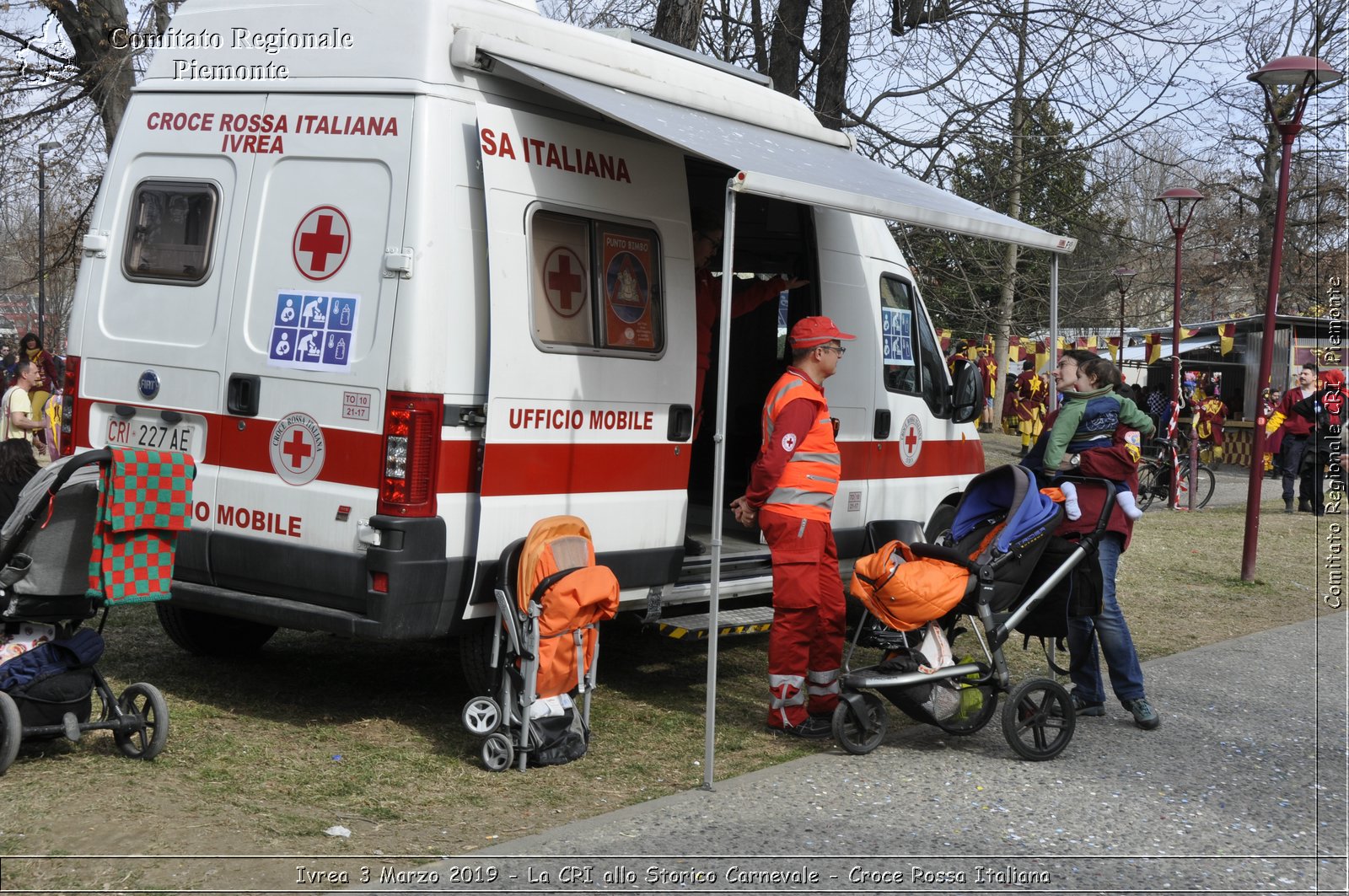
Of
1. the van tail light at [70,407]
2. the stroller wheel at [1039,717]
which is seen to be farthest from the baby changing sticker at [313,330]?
the stroller wheel at [1039,717]

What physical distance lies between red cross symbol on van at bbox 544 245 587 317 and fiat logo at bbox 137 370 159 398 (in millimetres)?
1774

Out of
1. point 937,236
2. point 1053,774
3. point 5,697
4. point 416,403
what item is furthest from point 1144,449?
point 5,697

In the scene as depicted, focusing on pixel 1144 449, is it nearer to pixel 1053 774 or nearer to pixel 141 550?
pixel 1053 774

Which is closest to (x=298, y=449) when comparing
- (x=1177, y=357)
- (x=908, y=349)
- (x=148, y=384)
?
(x=148, y=384)

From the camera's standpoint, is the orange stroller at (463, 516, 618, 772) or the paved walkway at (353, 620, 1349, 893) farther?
the orange stroller at (463, 516, 618, 772)

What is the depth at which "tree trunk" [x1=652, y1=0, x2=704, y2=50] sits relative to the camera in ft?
35.9

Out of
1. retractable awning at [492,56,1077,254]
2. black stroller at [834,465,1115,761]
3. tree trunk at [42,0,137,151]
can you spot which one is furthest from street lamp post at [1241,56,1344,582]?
tree trunk at [42,0,137,151]

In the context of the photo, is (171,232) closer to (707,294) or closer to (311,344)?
(311,344)

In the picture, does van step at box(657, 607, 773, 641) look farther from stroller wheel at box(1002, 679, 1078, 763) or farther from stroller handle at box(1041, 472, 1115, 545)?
stroller handle at box(1041, 472, 1115, 545)

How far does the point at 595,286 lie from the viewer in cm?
612

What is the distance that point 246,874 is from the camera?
416 centimetres

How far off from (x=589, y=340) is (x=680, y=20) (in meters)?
5.70

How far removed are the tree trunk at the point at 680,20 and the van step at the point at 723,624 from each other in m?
5.79

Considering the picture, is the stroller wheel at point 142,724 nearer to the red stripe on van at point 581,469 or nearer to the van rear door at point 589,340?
the van rear door at point 589,340
